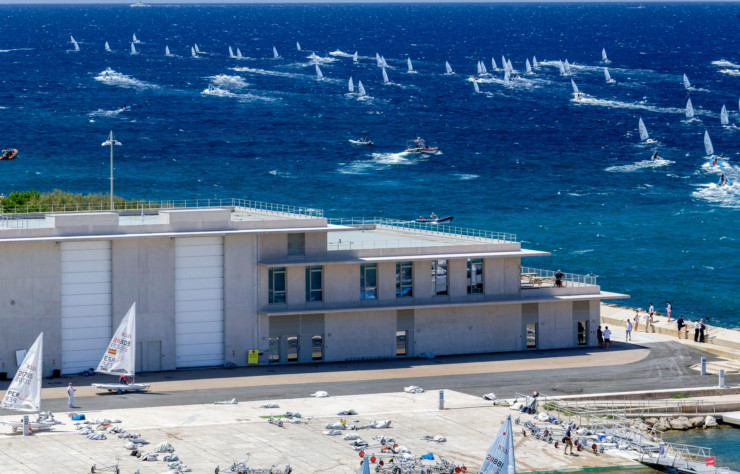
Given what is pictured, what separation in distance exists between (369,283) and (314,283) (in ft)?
10.2

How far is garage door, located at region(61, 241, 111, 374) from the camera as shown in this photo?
239 feet

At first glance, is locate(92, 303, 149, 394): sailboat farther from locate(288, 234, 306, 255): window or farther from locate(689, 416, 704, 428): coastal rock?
locate(689, 416, 704, 428): coastal rock

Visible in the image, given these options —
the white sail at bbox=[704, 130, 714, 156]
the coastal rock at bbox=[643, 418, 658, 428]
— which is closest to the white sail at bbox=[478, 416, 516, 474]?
the coastal rock at bbox=[643, 418, 658, 428]

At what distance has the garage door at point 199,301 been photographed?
75.3 m

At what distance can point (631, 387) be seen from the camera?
239 ft

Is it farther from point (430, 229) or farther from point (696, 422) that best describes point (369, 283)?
point (430, 229)

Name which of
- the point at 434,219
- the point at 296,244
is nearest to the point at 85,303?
the point at 296,244

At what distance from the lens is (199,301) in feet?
249

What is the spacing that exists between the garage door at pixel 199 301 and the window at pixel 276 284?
2.68 m

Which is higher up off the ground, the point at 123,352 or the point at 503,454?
the point at 123,352

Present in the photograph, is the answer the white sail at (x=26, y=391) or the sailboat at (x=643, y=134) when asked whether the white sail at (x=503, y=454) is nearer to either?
the white sail at (x=26, y=391)

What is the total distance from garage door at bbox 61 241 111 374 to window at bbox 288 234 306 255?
967 centimetres

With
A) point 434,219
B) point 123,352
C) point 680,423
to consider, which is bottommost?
point 680,423

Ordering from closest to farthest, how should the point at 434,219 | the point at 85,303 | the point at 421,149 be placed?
the point at 85,303, the point at 434,219, the point at 421,149
